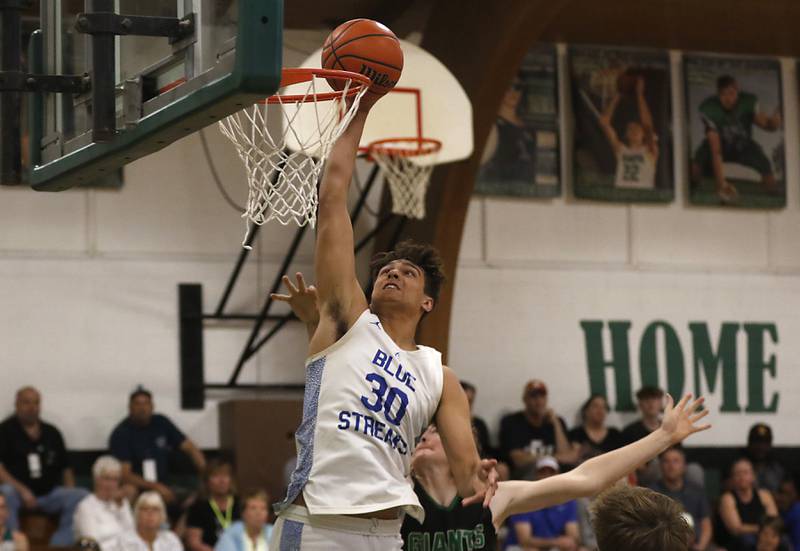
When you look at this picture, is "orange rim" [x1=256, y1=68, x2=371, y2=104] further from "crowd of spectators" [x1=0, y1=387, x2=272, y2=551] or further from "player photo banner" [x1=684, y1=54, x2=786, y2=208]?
"player photo banner" [x1=684, y1=54, x2=786, y2=208]

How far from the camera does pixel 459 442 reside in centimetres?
502

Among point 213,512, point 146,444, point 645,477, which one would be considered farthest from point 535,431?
point 146,444

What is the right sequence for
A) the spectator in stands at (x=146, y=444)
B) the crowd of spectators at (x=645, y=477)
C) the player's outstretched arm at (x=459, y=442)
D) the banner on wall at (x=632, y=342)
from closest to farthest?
the player's outstretched arm at (x=459, y=442) → the crowd of spectators at (x=645, y=477) → the spectator in stands at (x=146, y=444) → the banner on wall at (x=632, y=342)

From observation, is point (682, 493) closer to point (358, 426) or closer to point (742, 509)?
point (742, 509)

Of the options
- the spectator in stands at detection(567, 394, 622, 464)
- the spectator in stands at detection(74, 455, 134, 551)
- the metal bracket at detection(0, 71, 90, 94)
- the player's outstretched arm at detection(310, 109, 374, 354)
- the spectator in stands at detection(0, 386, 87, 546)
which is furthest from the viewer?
the spectator in stands at detection(567, 394, 622, 464)

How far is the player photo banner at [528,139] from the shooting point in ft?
50.1

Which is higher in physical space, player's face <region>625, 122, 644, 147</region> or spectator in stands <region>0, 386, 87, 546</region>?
player's face <region>625, 122, 644, 147</region>

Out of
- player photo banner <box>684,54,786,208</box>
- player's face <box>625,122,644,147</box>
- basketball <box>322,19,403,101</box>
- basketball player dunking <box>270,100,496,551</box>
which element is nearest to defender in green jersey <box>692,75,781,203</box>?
player photo banner <box>684,54,786,208</box>

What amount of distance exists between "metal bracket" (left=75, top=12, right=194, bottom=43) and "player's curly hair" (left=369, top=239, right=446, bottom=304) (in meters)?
1.18

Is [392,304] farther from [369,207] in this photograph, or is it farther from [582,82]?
[582,82]

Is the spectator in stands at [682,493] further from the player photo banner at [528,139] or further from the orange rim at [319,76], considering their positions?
the orange rim at [319,76]

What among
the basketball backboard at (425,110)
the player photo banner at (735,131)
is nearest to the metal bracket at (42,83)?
the basketball backboard at (425,110)

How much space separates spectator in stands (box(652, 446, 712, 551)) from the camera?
44.3 ft

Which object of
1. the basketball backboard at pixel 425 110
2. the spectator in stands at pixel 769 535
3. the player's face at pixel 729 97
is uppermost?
the player's face at pixel 729 97
